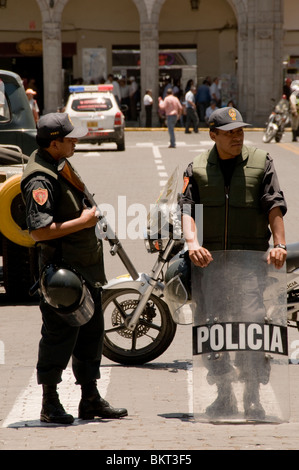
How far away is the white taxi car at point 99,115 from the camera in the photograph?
30.0m

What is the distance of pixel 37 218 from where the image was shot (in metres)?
5.63

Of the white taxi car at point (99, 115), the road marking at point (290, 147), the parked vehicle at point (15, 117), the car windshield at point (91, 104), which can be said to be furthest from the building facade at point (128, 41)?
the parked vehicle at point (15, 117)

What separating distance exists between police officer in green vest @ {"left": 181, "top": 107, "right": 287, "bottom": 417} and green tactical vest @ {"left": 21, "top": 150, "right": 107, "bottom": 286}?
547mm

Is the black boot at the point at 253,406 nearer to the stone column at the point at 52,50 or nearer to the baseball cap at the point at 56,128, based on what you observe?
the baseball cap at the point at 56,128

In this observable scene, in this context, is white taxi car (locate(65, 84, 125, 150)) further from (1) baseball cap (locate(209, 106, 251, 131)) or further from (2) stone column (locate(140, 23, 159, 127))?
(1) baseball cap (locate(209, 106, 251, 131))

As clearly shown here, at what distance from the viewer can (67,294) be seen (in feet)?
18.5

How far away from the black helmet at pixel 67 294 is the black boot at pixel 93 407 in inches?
17.4

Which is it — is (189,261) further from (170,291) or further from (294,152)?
(294,152)

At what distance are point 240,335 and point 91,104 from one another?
84.2 ft

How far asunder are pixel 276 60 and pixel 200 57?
193 inches

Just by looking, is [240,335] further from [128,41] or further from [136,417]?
[128,41]

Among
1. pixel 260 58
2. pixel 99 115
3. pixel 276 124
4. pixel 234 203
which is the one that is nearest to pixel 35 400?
pixel 234 203

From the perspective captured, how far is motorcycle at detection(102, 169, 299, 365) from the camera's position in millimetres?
7082
